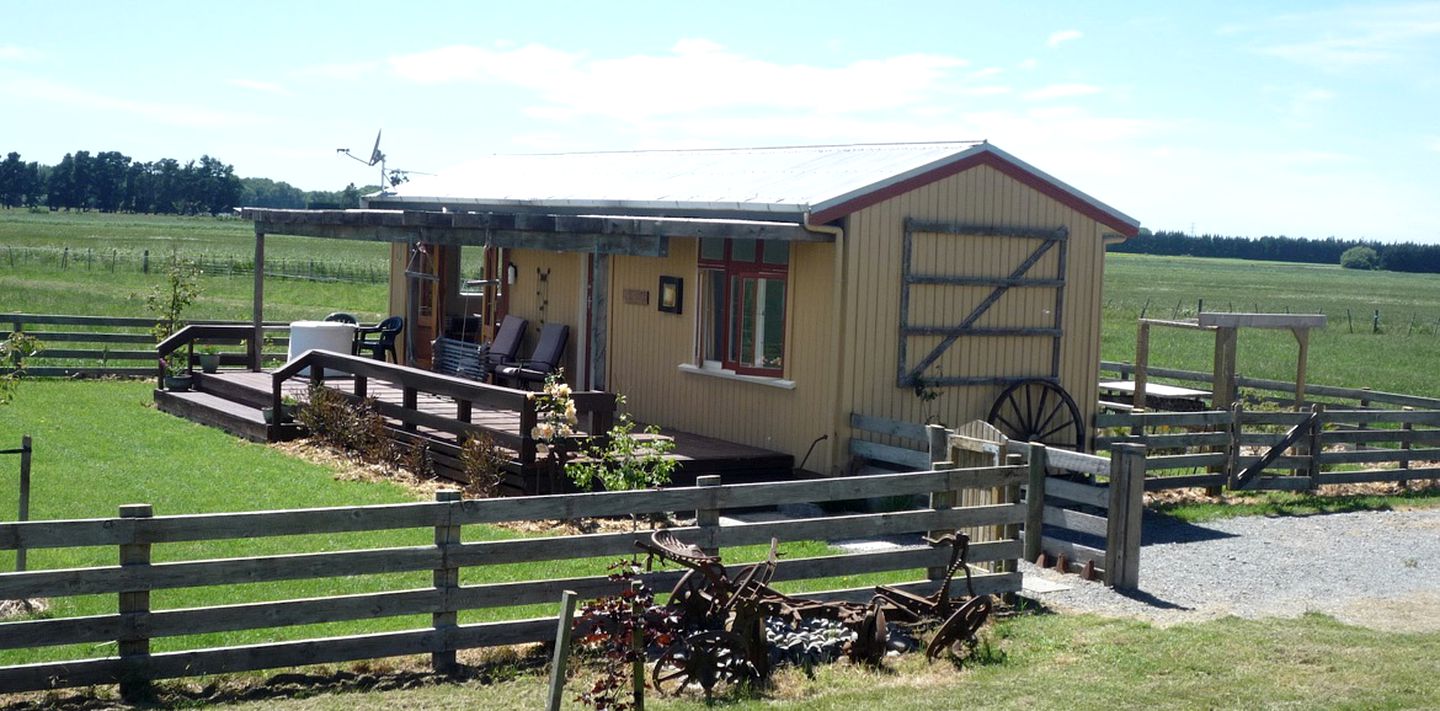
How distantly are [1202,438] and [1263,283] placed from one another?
322 ft

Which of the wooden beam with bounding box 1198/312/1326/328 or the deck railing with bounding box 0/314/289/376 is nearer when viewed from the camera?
the wooden beam with bounding box 1198/312/1326/328

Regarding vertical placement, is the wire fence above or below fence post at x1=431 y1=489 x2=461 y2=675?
above

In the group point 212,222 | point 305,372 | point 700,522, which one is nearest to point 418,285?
point 305,372

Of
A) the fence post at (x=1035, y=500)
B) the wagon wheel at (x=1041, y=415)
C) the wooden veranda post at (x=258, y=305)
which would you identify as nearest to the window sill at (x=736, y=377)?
the wagon wheel at (x=1041, y=415)

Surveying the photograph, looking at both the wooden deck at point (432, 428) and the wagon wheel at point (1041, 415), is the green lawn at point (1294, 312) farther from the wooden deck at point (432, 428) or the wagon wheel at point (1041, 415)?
the wooden deck at point (432, 428)

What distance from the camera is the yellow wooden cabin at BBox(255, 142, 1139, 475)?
13.5 metres

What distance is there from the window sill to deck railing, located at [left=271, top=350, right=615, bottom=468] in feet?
5.45

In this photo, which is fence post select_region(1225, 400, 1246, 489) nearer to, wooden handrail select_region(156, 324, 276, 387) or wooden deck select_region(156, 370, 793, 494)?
wooden deck select_region(156, 370, 793, 494)

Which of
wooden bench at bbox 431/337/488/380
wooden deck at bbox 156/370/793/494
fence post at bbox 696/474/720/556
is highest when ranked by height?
wooden bench at bbox 431/337/488/380

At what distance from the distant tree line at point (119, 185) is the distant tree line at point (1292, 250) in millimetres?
95196

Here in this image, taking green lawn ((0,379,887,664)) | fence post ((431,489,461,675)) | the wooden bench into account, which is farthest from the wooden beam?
fence post ((431,489,461,675))

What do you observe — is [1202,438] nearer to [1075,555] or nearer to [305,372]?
[1075,555]

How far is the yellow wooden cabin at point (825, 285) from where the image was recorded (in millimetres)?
13453

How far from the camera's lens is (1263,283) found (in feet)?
345
